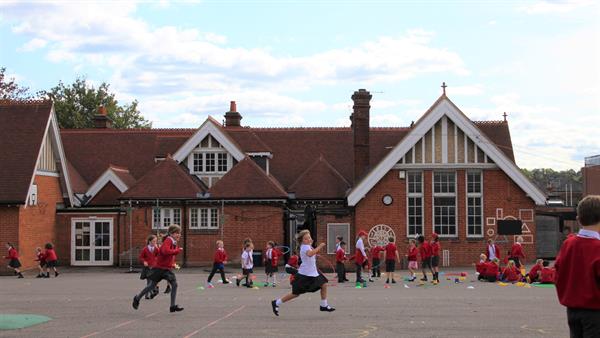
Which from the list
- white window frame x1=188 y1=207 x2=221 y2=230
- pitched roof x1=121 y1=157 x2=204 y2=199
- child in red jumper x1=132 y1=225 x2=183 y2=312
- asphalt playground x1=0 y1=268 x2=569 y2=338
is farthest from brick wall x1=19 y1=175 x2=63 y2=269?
child in red jumper x1=132 y1=225 x2=183 y2=312

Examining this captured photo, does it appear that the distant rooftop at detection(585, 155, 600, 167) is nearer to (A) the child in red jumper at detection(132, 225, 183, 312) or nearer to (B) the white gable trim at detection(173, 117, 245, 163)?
(B) the white gable trim at detection(173, 117, 245, 163)

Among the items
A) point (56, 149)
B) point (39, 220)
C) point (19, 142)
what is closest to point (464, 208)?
point (39, 220)

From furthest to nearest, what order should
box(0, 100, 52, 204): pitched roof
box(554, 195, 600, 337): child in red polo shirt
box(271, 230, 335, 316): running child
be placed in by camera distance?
box(0, 100, 52, 204): pitched roof < box(271, 230, 335, 316): running child < box(554, 195, 600, 337): child in red polo shirt

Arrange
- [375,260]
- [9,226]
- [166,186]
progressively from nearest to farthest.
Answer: [375,260]
[9,226]
[166,186]

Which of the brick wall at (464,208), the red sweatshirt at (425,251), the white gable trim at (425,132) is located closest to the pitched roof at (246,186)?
the white gable trim at (425,132)

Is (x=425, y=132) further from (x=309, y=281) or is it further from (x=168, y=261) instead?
(x=168, y=261)

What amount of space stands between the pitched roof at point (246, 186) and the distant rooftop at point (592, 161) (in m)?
33.2

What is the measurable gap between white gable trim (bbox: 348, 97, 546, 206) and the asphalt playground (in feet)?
35.1

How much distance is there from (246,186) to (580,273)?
29377 mm

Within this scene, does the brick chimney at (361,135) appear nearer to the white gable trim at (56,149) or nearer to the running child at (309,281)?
the white gable trim at (56,149)

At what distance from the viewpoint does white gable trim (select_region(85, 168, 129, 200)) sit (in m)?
40.1

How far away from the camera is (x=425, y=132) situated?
3550 cm

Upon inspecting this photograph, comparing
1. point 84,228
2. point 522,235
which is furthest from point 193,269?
point 522,235

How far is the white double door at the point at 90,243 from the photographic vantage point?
36.8m
